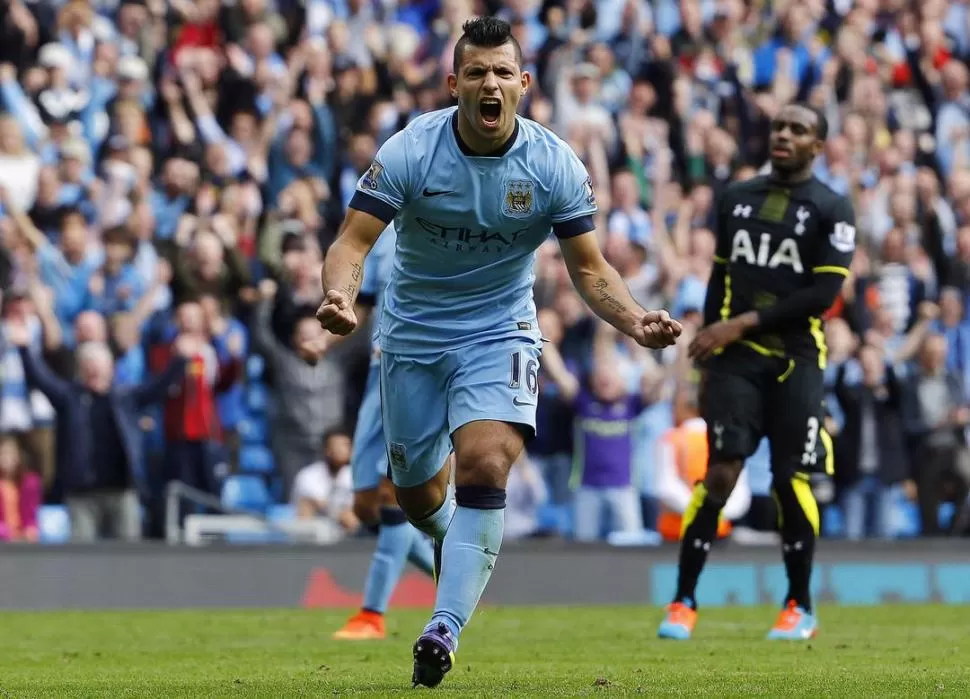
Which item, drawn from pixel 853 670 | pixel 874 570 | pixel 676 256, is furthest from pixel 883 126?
pixel 853 670

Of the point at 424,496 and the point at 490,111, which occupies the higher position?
the point at 490,111

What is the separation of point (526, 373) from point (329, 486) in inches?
334

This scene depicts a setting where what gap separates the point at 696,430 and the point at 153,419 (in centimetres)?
463

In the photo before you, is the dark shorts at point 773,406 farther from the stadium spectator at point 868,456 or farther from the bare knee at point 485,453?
the stadium spectator at point 868,456

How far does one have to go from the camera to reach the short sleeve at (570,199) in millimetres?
7180

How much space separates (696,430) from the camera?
16.1 metres

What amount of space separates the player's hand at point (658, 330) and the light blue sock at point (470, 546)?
783 mm

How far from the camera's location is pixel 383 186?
705 centimetres

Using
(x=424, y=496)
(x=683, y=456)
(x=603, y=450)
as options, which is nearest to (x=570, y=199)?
(x=424, y=496)

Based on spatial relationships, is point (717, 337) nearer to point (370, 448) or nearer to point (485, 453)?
point (370, 448)

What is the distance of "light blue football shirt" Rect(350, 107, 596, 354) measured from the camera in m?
7.12

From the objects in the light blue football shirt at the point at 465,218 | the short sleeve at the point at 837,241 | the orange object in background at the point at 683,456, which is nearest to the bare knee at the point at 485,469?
the light blue football shirt at the point at 465,218

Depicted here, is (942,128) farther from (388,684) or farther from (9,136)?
(388,684)

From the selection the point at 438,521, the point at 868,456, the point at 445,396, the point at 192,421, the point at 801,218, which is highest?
the point at 801,218
